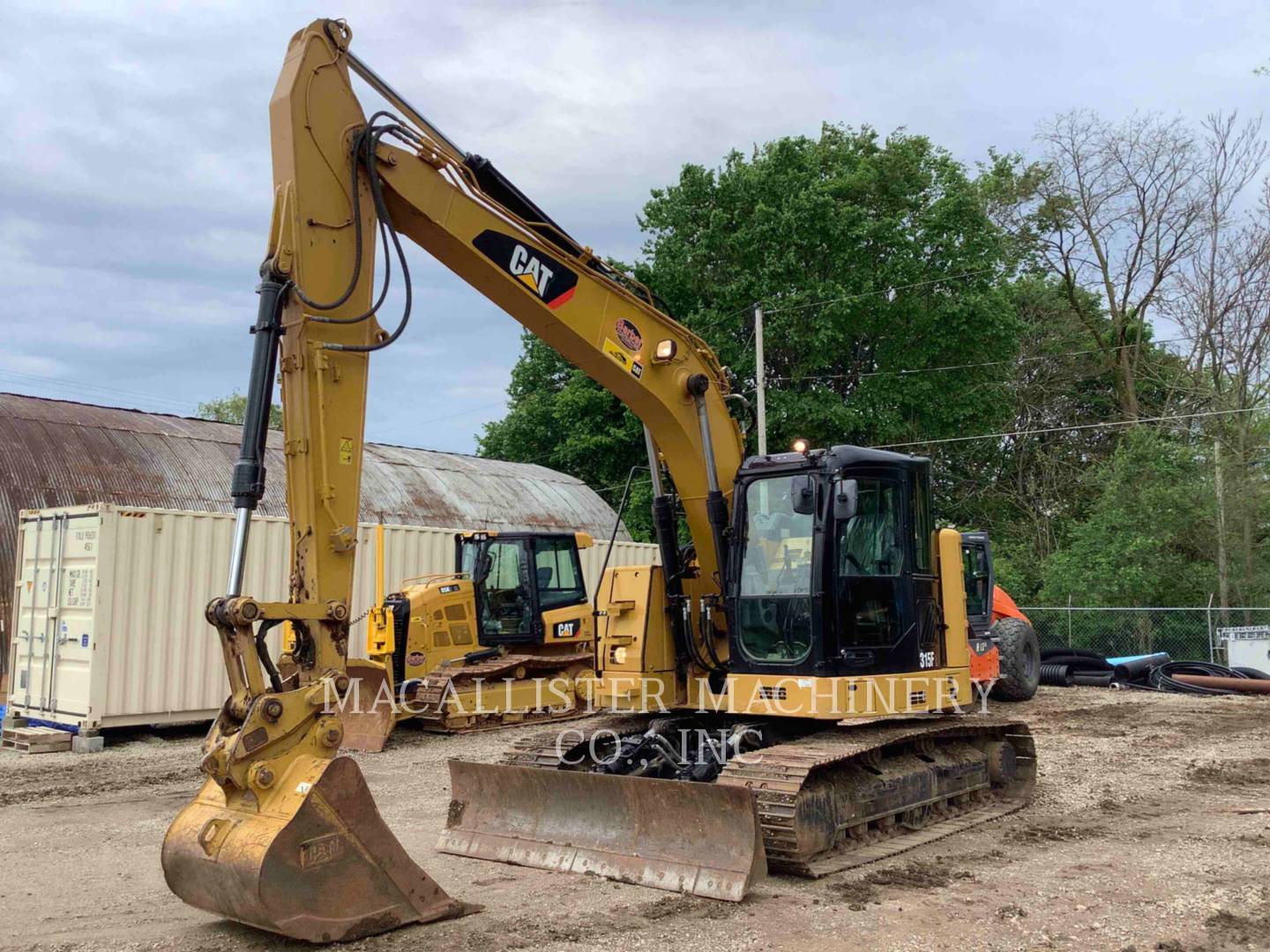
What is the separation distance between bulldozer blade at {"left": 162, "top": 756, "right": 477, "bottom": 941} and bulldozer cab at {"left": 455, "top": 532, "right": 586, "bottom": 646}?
8.63 meters

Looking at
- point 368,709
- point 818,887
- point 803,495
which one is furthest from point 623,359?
point 368,709

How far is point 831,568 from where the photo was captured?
7.24m

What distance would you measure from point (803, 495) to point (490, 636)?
25.4 feet

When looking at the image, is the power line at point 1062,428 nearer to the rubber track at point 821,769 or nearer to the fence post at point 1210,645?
the fence post at point 1210,645

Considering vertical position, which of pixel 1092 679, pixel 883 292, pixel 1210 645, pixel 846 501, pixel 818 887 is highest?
pixel 883 292

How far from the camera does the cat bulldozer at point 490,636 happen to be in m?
13.4

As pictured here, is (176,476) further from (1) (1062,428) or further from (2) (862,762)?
(1) (1062,428)

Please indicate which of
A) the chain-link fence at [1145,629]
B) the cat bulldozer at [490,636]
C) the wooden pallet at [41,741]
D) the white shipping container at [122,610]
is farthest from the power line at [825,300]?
the wooden pallet at [41,741]

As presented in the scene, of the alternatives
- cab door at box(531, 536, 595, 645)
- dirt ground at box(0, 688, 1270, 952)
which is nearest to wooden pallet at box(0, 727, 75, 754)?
dirt ground at box(0, 688, 1270, 952)

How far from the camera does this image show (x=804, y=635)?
727cm

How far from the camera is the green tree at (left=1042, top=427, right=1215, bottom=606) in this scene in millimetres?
23250

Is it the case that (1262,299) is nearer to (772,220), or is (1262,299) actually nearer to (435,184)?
(772,220)

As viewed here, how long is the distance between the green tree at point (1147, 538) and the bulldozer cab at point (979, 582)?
25.5ft

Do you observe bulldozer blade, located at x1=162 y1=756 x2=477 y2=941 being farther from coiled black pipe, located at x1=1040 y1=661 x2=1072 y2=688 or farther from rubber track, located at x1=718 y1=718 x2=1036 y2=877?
coiled black pipe, located at x1=1040 y1=661 x2=1072 y2=688
